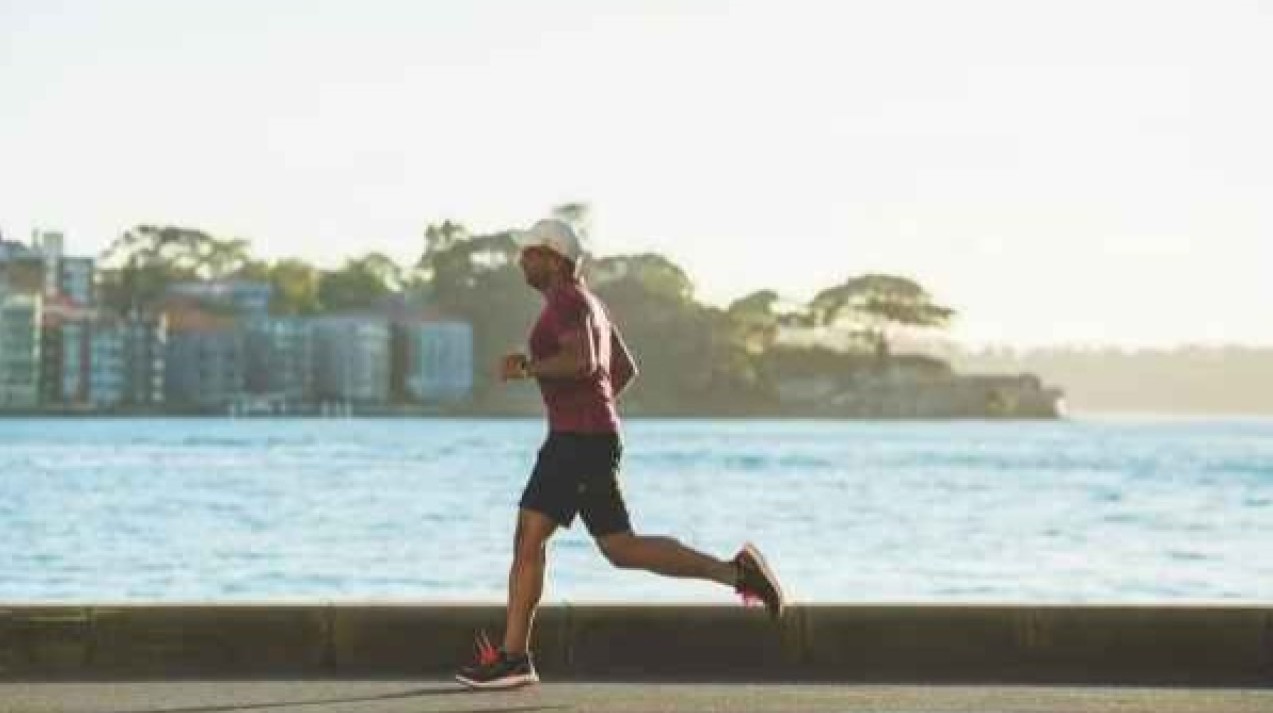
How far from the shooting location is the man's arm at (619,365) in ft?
31.1

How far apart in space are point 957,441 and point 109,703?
156501 millimetres

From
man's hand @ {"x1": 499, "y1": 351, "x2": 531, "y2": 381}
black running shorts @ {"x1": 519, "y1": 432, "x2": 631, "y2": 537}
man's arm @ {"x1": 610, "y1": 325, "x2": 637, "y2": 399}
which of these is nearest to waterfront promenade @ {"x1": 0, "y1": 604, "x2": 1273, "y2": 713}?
black running shorts @ {"x1": 519, "y1": 432, "x2": 631, "y2": 537}

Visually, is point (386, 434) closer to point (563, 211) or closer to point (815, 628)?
point (563, 211)

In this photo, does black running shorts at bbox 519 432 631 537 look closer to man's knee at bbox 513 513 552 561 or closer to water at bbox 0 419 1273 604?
man's knee at bbox 513 513 552 561

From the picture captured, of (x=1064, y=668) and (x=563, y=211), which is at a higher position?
(x=563, y=211)

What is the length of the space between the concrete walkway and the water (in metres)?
0.92

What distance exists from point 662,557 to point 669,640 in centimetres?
89

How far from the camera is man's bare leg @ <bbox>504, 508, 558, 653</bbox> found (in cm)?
927

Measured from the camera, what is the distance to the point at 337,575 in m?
42.9

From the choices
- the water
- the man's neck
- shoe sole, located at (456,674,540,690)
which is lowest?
the water

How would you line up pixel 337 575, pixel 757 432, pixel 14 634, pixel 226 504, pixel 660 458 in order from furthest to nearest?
pixel 757 432
pixel 660 458
pixel 226 504
pixel 337 575
pixel 14 634

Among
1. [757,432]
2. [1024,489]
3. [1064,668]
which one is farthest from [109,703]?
[757,432]

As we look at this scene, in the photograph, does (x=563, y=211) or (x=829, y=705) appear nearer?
(x=829, y=705)

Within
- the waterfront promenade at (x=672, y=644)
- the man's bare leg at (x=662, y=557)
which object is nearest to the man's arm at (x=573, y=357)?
the man's bare leg at (x=662, y=557)
